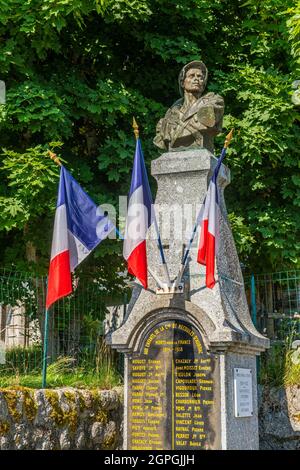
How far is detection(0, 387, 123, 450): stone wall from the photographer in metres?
7.31

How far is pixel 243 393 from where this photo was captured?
24.8 ft

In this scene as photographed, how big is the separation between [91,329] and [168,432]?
3508 mm

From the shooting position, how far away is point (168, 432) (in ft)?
24.2

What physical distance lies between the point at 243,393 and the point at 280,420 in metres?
2.04

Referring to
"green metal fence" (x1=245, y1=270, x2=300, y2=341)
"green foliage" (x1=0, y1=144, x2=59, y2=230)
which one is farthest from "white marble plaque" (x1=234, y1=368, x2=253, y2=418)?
"green foliage" (x1=0, y1=144, x2=59, y2=230)

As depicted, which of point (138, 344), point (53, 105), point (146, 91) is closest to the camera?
point (138, 344)

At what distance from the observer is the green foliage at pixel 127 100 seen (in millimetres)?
10164

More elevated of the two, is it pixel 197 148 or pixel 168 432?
pixel 197 148

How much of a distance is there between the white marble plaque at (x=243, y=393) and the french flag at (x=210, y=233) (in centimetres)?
109

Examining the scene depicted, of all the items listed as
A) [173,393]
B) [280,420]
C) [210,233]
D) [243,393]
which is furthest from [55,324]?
[210,233]

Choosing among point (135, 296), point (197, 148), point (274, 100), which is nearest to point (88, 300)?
point (135, 296)

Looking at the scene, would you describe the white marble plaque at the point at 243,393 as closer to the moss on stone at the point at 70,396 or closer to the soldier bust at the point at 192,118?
the moss on stone at the point at 70,396

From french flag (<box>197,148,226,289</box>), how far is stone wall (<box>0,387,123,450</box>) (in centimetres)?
236
